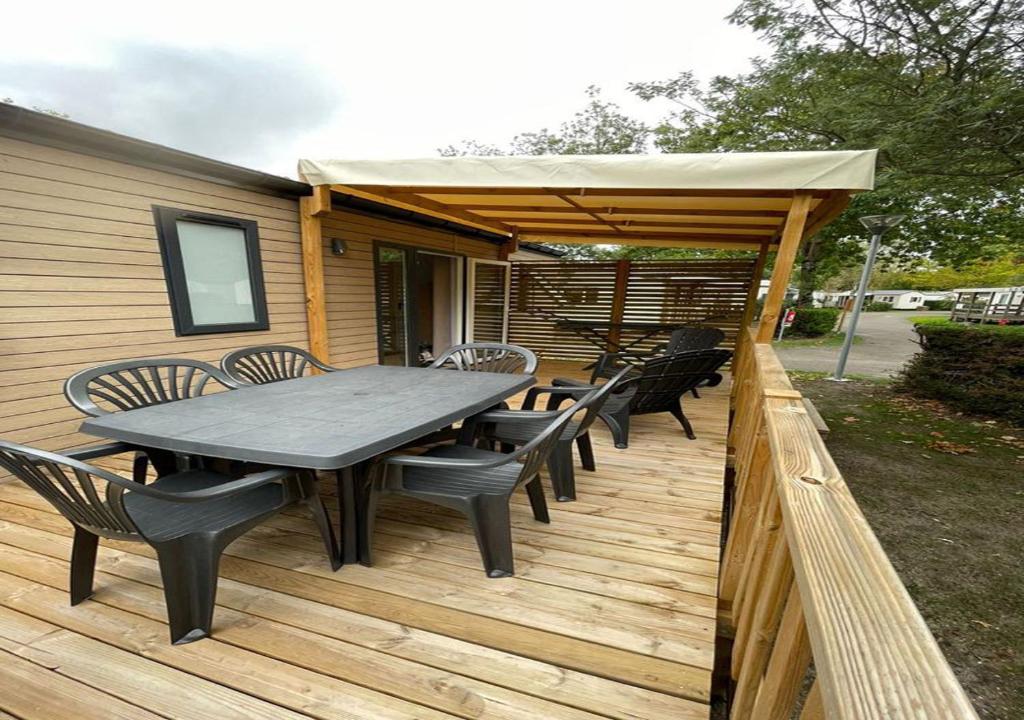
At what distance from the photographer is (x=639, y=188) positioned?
295cm

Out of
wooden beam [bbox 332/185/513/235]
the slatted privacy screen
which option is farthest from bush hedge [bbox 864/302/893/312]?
wooden beam [bbox 332/185/513/235]

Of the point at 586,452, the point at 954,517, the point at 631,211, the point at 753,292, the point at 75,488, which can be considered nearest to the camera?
the point at 75,488

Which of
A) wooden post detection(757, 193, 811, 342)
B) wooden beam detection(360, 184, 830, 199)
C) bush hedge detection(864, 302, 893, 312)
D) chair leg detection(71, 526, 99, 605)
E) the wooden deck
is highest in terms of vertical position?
wooden beam detection(360, 184, 830, 199)

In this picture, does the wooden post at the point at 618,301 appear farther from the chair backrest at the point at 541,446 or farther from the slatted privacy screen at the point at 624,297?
the chair backrest at the point at 541,446

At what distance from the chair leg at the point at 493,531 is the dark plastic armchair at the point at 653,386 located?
1.46 m

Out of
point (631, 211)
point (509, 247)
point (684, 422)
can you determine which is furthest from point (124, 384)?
point (509, 247)

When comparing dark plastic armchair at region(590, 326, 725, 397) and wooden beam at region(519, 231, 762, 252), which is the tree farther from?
dark plastic armchair at region(590, 326, 725, 397)

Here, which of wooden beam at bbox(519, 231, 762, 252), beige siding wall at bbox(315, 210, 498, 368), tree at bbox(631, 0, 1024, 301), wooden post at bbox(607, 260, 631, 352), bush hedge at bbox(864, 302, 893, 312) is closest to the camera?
tree at bbox(631, 0, 1024, 301)

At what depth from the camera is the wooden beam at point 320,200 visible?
376 centimetres

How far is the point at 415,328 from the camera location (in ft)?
19.1

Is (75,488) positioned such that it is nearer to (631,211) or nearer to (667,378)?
(667,378)

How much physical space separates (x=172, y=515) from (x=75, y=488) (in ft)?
0.94

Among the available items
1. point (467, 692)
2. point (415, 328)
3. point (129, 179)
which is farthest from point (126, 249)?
point (467, 692)

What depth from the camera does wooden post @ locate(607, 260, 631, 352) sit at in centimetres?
683
